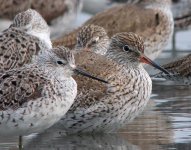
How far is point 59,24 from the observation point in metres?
18.1

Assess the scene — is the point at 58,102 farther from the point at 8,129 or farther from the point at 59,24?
the point at 59,24

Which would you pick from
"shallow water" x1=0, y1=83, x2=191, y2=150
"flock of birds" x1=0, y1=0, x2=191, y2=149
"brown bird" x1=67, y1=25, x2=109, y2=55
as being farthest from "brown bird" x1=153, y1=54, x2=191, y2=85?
"brown bird" x1=67, y1=25, x2=109, y2=55

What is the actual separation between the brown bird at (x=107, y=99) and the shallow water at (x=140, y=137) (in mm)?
166

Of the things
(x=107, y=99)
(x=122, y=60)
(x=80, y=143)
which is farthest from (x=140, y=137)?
(x=122, y=60)

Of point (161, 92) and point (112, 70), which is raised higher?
point (112, 70)

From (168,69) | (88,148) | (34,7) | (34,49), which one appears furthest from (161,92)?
(34,7)

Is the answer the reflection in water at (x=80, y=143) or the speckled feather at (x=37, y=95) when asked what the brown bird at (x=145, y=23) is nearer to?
the reflection in water at (x=80, y=143)

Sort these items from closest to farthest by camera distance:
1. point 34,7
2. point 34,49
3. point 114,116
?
point 114,116 < point 34,49 < point 34,7

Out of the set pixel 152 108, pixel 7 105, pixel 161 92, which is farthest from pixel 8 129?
pixel 161 92

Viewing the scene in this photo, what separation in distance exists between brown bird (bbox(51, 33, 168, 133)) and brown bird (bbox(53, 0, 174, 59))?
421cm

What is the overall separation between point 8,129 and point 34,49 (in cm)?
232

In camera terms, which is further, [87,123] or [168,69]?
[168,69]

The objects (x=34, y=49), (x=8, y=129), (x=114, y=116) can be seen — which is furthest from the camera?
(x=34, y=49)

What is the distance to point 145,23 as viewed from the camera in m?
15.8
